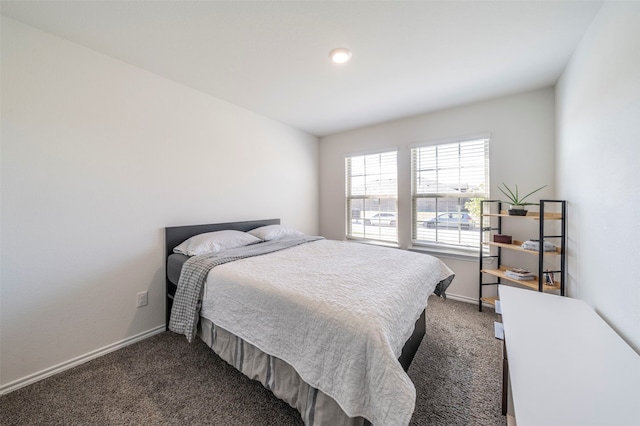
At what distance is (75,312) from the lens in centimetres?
183

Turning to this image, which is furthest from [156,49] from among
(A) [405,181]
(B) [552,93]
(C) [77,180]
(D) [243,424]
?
(B) [552,93]

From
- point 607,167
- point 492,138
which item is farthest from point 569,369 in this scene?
point 492,138

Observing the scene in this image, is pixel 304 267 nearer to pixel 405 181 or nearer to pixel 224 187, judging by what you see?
pixel 224 187

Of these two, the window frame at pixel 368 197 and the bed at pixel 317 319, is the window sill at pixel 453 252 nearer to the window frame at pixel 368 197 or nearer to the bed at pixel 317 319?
the window frame at pixel 368 197

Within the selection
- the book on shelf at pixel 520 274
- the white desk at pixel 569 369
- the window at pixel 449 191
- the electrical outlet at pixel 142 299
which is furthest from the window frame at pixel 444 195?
the electrical outlet at pixel 142 299

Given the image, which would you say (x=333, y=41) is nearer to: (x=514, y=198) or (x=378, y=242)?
(x=514, y=198)

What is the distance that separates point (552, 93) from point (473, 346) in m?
2.66

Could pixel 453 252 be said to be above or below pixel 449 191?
below

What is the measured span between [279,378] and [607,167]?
7.52 feet

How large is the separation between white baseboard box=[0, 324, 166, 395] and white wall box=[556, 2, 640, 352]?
10.9 ft

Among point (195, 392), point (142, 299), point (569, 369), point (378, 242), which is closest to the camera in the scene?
point (569, 369)

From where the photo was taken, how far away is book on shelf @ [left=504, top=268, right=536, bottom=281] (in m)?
2.34

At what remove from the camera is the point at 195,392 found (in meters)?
1.55

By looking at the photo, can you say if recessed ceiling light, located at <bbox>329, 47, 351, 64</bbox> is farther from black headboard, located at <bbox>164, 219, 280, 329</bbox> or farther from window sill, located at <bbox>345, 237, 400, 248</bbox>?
window sill, located at <bbox>345, 237, 400, 248</bbox>
